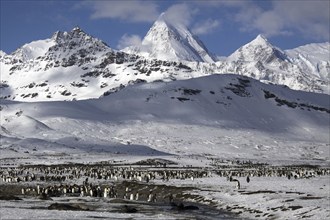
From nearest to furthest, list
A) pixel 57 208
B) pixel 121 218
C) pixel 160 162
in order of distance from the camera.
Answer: pixel 121 218 < pixel 57 208 < pixel 160 162

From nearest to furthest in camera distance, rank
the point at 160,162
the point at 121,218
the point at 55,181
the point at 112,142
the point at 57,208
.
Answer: the point at 121,218 < the point at 57,208 < the point at 55,181 < the point at 160,162 < the point at 112,142

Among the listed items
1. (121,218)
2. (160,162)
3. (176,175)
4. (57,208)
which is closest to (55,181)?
(176,175)

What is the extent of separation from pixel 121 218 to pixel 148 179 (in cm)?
4536

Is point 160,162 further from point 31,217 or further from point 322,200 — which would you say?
point 31,217

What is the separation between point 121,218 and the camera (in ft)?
107

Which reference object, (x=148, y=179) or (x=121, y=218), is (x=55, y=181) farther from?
(x=121, y=218)

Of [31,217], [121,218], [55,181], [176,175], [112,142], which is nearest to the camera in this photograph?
[31,217]

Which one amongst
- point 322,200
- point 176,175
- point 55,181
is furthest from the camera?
point 176,175

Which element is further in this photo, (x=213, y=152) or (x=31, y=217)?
(x=213, y=152)

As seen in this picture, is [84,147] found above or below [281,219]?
above

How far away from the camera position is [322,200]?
4516 cm

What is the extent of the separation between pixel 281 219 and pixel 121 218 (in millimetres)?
11501

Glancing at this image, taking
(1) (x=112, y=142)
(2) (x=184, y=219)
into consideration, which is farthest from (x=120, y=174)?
(1) (x=112, y=142)

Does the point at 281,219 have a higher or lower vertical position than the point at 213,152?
lower
